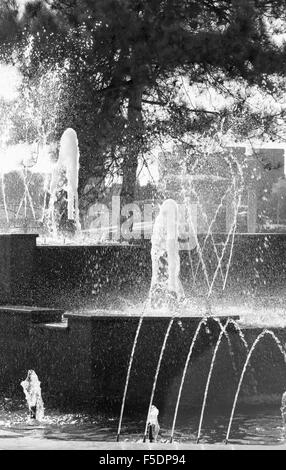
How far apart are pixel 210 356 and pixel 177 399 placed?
1.12 ft

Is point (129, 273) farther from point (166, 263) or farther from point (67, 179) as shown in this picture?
point (67, 179)

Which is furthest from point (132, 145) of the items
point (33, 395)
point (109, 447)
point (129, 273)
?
point (109, 447)

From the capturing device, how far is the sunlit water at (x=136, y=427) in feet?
18.0

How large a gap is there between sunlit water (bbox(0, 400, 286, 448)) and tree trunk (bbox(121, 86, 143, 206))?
330 inches

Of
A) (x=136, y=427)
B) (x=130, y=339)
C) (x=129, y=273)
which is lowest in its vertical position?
(x=136, y=427)

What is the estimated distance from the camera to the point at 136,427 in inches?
231

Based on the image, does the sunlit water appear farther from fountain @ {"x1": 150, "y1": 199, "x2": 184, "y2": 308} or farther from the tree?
the tree

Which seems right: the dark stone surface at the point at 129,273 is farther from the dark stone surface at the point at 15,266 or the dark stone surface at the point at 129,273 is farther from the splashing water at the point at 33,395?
the splashing water at the point at 33,395

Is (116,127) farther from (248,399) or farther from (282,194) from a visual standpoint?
(282,194)

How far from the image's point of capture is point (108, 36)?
13742 mm

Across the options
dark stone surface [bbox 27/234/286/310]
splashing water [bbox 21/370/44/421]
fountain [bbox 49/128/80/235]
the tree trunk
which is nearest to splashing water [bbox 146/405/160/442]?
splashing water [bbox 21/370/44/421]

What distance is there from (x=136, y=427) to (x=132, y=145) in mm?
9057

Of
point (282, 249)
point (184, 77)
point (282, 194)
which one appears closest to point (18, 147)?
point (184, 77)

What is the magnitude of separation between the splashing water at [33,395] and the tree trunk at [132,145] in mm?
7759
